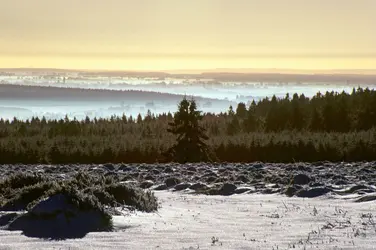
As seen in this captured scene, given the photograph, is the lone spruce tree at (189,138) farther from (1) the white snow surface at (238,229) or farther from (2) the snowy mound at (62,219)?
(2) the snowy mound at (62,219)

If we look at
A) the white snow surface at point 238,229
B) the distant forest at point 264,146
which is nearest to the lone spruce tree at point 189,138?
the distant forest at point 264,146

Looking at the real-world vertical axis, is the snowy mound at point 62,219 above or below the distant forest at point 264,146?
above

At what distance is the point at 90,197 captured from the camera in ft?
34.2

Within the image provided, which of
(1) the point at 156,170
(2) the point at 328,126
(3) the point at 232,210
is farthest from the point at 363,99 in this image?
(3) the point at 232,210

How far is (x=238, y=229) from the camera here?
33.4 feet

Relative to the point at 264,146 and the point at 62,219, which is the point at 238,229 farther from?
the point at 264,146

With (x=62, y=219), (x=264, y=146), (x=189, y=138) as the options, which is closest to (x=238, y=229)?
(x=62, y=219)

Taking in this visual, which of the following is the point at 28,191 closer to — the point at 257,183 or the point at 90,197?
the point at 90,197

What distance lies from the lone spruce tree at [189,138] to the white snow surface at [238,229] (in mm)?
47612

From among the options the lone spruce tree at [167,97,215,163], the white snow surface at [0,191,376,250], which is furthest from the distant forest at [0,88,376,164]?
the white snow surface at [0,191,376,250]

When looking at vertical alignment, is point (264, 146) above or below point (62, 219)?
below

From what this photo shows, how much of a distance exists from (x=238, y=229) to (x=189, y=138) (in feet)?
180

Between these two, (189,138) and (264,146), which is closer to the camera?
(189,138)

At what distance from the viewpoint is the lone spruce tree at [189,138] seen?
61844 mm
